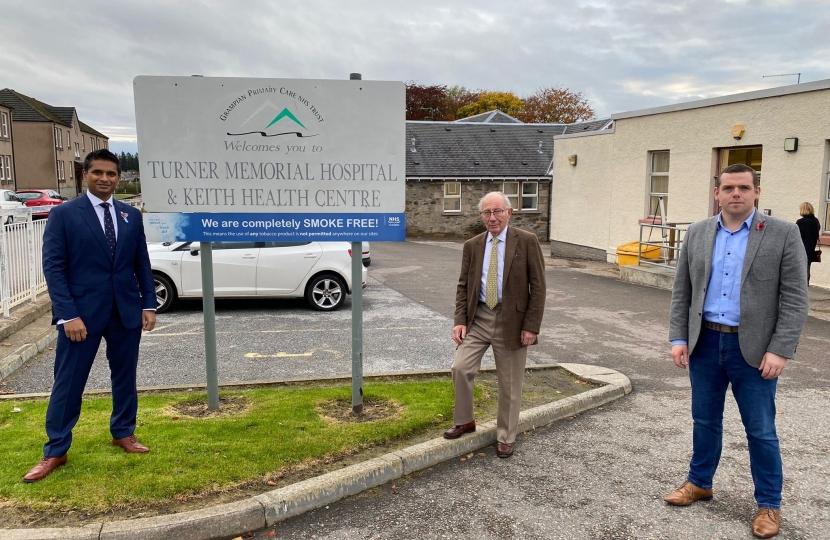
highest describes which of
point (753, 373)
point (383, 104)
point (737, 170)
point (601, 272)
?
point (383, 104)

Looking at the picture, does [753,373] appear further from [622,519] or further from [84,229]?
[84,229]

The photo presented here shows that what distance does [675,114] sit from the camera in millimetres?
16000

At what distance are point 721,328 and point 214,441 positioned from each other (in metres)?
3.46

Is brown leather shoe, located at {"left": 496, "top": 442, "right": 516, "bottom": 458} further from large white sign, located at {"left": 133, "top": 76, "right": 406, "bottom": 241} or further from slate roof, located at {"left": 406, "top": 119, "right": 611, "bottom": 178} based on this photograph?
slate roof, located at {"left": 406, "top": 119, "right": 611, "bottom": 178}

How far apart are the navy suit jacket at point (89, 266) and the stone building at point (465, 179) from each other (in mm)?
26422

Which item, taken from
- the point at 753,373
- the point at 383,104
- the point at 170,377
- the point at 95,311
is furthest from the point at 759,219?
the point at 170,377

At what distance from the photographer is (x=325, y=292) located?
11.0 meters

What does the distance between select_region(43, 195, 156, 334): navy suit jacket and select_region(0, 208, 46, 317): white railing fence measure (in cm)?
563

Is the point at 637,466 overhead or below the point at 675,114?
below

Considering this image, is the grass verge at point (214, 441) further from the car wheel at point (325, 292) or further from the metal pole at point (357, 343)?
the car wheel at point (325, 292)

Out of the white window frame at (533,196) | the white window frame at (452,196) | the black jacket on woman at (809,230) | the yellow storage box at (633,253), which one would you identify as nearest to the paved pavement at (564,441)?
the black jacket on woman at (809,230)

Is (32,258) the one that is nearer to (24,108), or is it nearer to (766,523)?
(766,523)

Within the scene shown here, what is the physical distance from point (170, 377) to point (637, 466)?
480cm

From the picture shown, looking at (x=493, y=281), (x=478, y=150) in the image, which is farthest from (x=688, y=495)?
(x=478, y=150)
